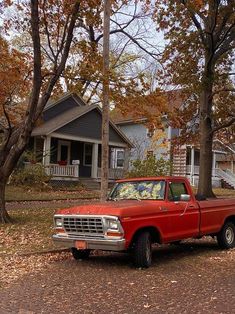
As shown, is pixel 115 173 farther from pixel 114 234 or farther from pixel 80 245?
pixel 114 234

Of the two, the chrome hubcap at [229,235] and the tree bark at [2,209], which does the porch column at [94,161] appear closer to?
the tree bark at [2,209]

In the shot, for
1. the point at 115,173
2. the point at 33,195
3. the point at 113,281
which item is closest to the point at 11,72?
the point at 33,195

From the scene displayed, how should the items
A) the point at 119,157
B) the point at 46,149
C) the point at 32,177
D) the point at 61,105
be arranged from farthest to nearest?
the point at 119,157, the point at 61,105, the point at 46,149, the point at 32,177

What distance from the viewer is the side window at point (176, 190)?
405 inches

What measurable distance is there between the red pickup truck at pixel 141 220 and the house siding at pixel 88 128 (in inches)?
848

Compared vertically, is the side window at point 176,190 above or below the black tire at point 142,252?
above

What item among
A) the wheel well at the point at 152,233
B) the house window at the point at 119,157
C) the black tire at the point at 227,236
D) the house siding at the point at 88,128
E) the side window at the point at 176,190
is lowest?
the black tire at the point at 227,236

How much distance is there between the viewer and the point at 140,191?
10.4 metres

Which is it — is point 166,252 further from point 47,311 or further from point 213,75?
point 213,75

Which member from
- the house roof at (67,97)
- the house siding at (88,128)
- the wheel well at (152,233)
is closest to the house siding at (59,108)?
the house roof at (67,97)

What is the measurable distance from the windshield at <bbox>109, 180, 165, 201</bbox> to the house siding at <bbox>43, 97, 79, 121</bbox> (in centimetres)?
2333

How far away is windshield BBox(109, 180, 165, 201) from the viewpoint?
10.2 metres

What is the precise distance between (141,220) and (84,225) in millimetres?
1090

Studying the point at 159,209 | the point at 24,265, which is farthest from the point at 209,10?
the point at 24,265
